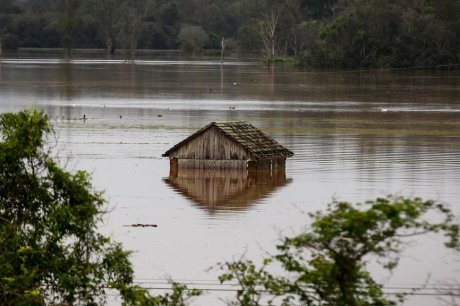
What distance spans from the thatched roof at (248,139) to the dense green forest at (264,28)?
78200mm

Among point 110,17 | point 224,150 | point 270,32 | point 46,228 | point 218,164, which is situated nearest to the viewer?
point 46,228

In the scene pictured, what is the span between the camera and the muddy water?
2433 centimetres

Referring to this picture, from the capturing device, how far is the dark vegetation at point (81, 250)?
11258 mm

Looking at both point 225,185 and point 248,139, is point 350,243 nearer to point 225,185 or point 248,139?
point 225,185

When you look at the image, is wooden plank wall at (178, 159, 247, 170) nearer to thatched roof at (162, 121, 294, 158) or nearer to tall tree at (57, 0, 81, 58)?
thatched roof at (162, 121, 294, 158)

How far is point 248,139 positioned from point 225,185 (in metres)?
2.31

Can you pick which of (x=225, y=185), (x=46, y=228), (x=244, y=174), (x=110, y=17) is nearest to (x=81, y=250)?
(x=46, y=228)

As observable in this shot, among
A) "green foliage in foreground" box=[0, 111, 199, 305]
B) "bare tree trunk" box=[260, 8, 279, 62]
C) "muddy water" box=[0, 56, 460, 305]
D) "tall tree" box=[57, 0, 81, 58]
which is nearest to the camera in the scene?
"green foliage in foreground" box=[0, 111, 199, 305]

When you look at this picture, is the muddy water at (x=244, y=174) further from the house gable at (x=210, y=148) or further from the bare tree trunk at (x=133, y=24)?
the bare tree trunk at (x=133, y=24)

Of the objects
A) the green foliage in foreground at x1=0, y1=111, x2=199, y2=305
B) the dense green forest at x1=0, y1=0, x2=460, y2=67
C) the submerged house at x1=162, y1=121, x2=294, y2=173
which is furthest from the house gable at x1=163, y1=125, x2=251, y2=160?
the dense green forest at x1=0, y1=0, x2=460, y2=67

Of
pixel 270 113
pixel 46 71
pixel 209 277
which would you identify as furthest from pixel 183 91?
pixel 209 277

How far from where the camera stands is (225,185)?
33.3 meters

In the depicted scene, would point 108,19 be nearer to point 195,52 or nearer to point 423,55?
point 195,52

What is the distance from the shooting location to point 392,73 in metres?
106
